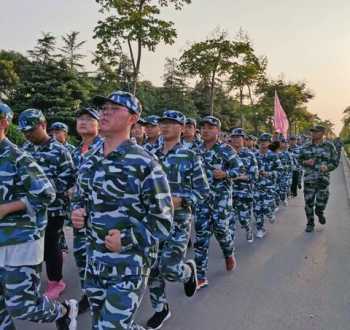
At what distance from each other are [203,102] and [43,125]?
4298 cm

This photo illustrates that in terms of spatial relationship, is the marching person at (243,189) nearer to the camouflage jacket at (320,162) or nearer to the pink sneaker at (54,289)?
the camouflage jacket at (320,162)

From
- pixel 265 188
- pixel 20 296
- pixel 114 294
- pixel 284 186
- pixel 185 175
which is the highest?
pixel 185 175

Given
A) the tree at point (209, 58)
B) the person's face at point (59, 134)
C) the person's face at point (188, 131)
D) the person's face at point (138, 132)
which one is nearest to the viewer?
the person's face at point (59, 134)

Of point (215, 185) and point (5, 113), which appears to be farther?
point (215, 185)

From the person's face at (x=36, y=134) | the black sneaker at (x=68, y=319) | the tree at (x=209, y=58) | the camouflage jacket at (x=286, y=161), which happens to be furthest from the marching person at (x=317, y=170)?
the tree at (x=209, y=58)

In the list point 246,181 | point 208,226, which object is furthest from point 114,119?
point 246,181

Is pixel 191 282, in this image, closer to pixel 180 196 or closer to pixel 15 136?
pixel 180 196

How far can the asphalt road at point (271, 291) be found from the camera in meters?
4.31

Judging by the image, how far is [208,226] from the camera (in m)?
5.35

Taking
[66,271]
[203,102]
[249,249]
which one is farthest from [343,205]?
[203,102]

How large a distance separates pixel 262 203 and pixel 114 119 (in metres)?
6.21

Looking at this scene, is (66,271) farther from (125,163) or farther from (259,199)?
(259,199)

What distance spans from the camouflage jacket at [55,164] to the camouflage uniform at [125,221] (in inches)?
78.5

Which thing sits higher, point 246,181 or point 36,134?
point 36,134
